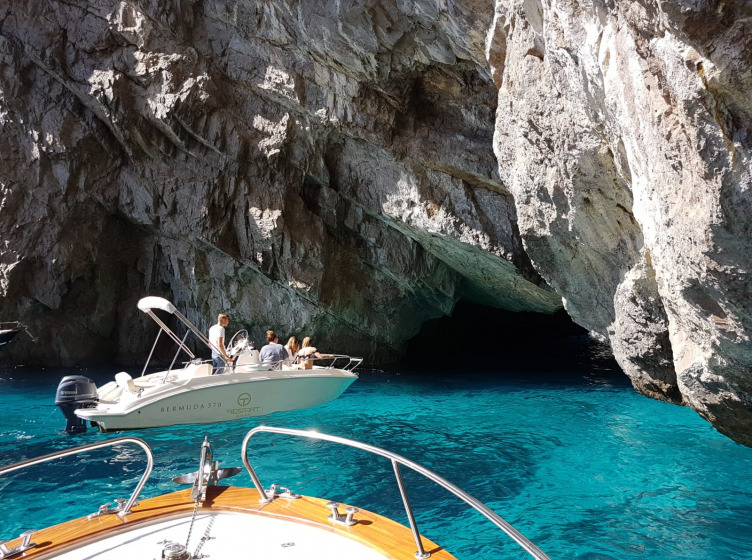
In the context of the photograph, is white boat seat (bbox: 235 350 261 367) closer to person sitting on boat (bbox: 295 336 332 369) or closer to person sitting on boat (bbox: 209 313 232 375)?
person sitting on boat (bbox: 209 313 232 375)

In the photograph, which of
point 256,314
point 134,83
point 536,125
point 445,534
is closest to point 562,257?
point 536,125

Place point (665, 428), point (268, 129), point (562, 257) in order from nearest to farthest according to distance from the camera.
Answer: point (665, 428) → point (562, 257) → point (268, 129)

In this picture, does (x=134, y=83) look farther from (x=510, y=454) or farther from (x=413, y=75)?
(x=510, y=454)

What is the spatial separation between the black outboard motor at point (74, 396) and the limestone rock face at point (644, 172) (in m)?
7.78

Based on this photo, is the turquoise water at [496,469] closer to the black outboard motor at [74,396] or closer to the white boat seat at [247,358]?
the black outboard motor at [74,396]

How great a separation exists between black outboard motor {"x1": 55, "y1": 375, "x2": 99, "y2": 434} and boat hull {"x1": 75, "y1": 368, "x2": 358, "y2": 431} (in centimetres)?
13

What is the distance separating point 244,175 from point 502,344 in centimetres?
1477

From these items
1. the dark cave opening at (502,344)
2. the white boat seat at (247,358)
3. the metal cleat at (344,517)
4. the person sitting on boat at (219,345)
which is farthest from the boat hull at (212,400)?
the dark cave opening at (502,344)

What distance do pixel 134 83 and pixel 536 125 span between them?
37.3 feet

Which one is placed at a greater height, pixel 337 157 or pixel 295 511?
pixel 337 157

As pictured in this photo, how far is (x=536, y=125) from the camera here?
29.8ft

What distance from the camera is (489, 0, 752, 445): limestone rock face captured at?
4.75 meters

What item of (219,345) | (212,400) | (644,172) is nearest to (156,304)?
(219,345)

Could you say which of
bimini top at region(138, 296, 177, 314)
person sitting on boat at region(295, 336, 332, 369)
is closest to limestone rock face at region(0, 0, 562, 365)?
person sitting on boat at region(295, 336, 332, 369)
